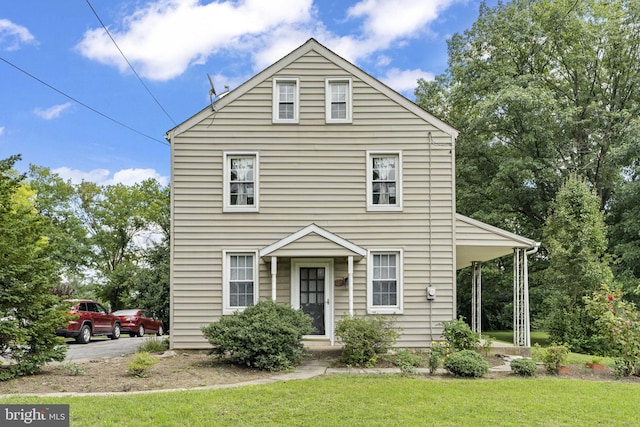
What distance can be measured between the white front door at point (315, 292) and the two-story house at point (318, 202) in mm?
25

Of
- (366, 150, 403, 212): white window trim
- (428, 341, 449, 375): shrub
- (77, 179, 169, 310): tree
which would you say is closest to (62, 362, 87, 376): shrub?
(428, 341, 449, 375): shrub

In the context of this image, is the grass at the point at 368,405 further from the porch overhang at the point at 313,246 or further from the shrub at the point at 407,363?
the porch overhang at the point at 313,246

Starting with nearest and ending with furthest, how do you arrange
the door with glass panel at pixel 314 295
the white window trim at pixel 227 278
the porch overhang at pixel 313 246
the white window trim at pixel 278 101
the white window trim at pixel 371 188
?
1. the porch overhang at pixel 313 246
2. the white window trim at pixel 227 278
3. the door with glass panel at pixel 314 295
4. the white window trim at pixel 371 188
5. the white window trim at pixel 278 101

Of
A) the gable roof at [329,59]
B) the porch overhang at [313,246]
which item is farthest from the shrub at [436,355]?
the gable roof at [329,59]

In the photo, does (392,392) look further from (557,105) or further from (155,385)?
(557,105)

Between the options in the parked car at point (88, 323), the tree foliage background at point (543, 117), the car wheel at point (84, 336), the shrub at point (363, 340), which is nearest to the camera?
the shrub at point (363, 340)

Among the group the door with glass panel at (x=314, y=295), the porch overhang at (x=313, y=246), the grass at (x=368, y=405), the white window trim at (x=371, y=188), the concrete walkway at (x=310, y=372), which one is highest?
the white window trim at (x=371, y=188)

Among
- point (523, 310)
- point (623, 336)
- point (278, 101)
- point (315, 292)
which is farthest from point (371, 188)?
point (623, 336)

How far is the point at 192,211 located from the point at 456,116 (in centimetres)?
1661

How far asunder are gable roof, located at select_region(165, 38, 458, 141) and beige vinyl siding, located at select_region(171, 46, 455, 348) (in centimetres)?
10

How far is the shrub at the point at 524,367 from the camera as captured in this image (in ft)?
30.0

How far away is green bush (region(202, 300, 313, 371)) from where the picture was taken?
9508 millimetres

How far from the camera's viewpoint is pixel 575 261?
15586 mm

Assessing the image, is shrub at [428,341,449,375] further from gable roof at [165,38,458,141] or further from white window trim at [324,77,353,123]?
white window trim at [324,77,353,123]
